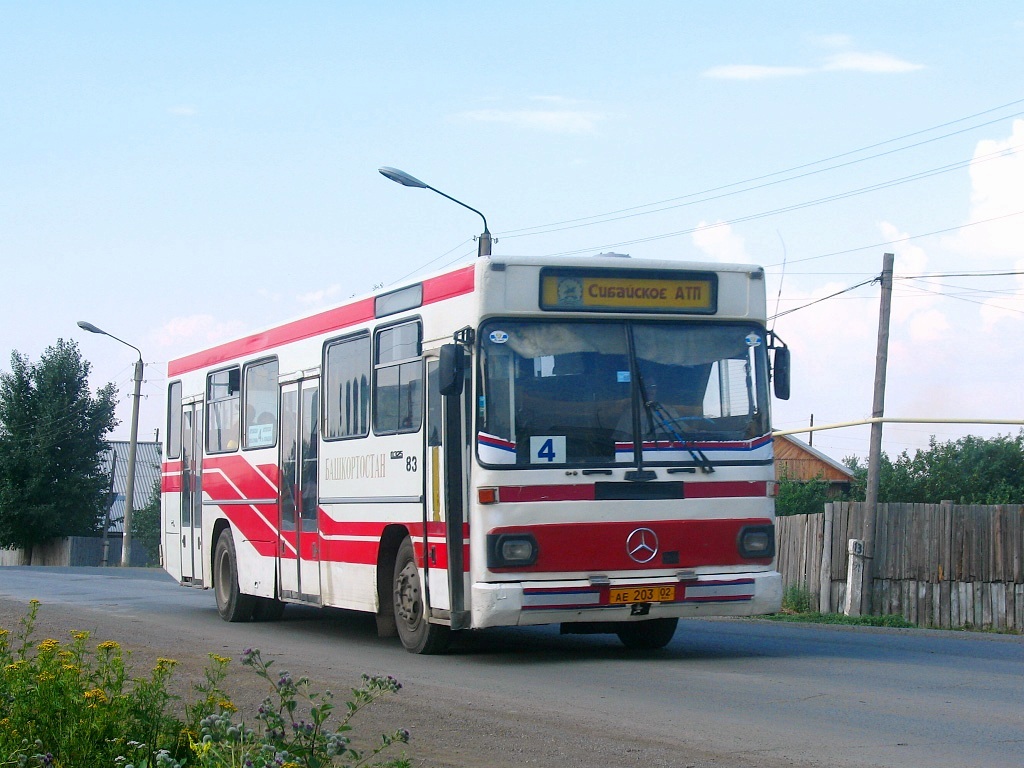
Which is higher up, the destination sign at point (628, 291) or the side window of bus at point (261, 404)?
the destination sign at point (628, 291)

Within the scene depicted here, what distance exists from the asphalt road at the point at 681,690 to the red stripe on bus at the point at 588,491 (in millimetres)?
1331

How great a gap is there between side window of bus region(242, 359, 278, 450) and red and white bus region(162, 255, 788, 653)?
3.02 metres

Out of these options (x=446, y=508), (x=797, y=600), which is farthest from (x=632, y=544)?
(x=797, y=600)

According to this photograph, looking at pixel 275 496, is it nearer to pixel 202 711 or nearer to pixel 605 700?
pixel 605 700

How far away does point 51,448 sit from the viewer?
65.1 m

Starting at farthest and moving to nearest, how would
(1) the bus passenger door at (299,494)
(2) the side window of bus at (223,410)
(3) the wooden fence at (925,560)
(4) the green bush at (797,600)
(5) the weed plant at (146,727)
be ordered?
A: (4) the green bush at (797,600)
(3) the wooden fence at (925,560)
(2) the side window of bus at (223,410)
(1) the bus passenger door at (299,494)
(5) the weed plant at (146,727)

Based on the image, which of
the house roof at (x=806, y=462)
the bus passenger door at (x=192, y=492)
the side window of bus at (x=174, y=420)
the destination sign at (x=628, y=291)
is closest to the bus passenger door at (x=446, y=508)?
the destination sign at (x=628, y=291)

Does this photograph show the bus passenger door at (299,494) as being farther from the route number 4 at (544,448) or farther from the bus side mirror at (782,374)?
the bus side mirror at (782,374)

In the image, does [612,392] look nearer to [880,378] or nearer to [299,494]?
[299,494]

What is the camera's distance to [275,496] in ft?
51.1

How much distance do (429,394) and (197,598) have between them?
11389 millimetres

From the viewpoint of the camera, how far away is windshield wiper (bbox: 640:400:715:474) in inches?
452

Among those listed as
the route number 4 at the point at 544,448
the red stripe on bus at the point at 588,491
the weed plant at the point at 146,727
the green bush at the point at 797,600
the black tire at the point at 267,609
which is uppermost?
the route number 4 at the point at 544,448

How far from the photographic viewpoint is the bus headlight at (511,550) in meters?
11.1
